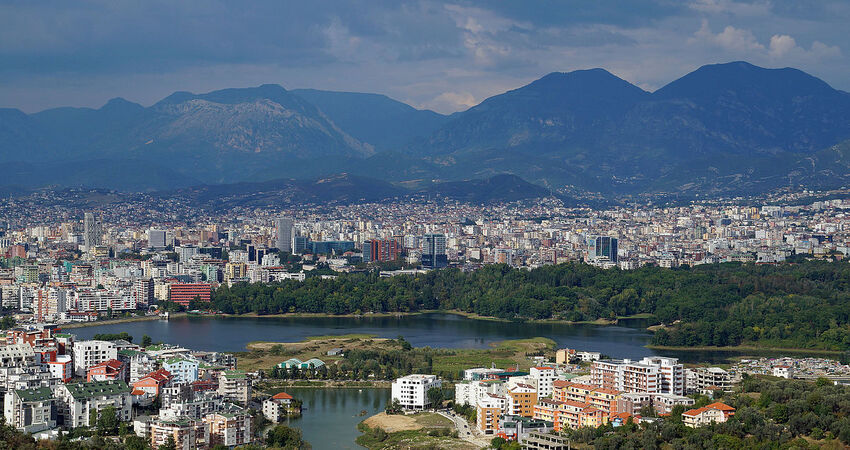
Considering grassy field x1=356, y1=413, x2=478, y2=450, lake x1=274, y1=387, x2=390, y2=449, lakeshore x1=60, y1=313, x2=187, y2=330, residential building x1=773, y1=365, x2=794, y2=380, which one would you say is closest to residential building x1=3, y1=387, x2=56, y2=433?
lake x1=274, y1=387, x2=390, y2=449

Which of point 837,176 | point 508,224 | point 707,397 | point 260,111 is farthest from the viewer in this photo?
point 260,111

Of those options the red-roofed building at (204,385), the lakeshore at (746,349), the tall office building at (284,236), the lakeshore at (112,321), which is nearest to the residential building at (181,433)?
the red-roofed building at (204,385)

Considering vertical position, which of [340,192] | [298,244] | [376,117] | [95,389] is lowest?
[95,389]

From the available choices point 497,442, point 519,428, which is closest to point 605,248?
point 519,428

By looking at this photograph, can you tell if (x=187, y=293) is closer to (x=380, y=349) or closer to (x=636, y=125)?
(x=380, y=349)

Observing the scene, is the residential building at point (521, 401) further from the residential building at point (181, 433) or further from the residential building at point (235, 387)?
the residential building at point (181, 433)

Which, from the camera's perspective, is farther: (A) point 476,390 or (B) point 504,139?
(B) point 504,139

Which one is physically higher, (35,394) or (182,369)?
(182,369)

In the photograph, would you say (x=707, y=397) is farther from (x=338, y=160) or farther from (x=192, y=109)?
(x=192, y=109)

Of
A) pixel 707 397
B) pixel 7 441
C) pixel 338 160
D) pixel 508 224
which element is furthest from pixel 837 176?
pixel 7 441
